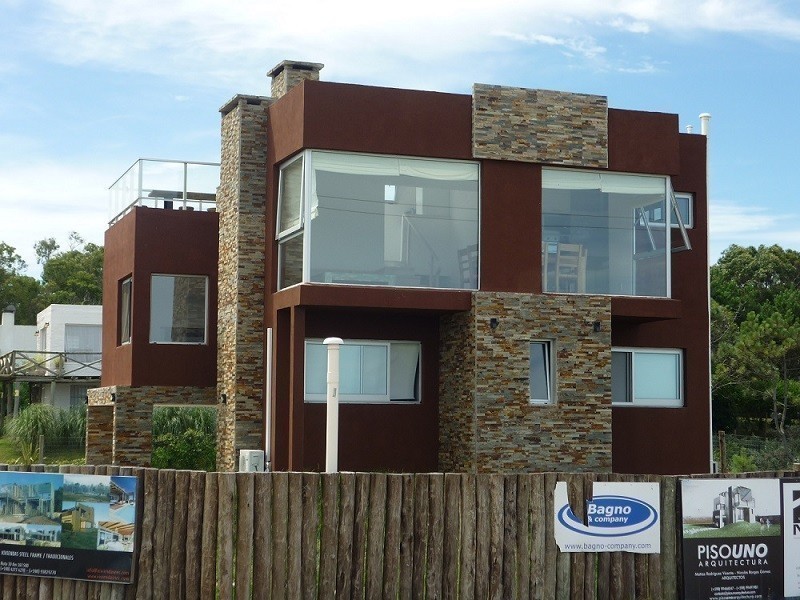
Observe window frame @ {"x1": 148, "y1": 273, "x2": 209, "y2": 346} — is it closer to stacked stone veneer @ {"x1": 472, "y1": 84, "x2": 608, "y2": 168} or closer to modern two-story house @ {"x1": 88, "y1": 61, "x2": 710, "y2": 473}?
modern two-story house @ {"x1": 88, "y1": 61, "x2": 710, "y2": 473}

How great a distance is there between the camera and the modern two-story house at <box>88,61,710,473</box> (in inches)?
758

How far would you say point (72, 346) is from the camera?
155 ft

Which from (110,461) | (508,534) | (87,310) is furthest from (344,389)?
(87,310)

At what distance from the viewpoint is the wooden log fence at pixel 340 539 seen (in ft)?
38.7

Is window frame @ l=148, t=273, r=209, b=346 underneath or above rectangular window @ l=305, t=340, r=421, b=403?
above

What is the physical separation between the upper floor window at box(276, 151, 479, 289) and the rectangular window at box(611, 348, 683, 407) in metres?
4.06

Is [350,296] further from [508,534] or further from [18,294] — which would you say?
[18,294]

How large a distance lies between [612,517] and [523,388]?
7.27 m

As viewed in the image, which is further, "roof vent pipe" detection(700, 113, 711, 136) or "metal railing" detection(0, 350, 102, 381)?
"metal railing" detection(0, 350, 102, 381)

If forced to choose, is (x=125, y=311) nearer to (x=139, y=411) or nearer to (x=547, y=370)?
(x=139, y=411)

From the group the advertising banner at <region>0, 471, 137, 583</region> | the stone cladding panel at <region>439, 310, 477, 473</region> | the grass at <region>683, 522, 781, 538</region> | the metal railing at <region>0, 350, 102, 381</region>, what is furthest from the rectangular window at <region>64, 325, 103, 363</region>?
the grass at <region>683, 522, 781, 538</region>

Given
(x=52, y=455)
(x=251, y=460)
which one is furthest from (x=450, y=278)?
(x=52, y=455)

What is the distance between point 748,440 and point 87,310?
26202 millimetres

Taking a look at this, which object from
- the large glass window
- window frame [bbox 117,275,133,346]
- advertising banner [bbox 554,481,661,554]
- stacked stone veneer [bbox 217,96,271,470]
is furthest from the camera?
window frame [bbox 117,275,133,346]
